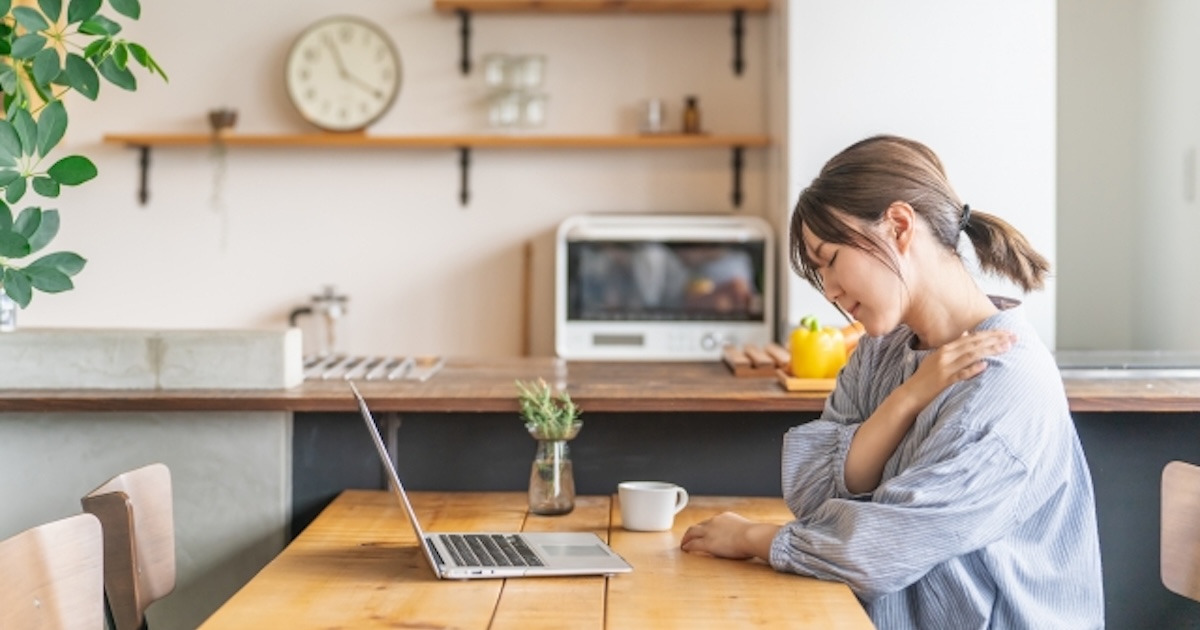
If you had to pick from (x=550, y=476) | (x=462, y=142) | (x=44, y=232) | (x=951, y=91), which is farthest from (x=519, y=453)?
(x=462, y=142)

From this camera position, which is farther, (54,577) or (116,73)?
(116,73)

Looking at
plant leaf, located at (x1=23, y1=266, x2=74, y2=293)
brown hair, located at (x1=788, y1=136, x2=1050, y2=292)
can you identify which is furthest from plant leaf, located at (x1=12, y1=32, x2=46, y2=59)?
brown hair, located at (x1=788, y1=136, x2=1050, y2=292)

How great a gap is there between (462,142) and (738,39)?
0.97 m

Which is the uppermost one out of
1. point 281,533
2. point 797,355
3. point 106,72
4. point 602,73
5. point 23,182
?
point 602,73

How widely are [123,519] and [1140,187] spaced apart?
3146 millimetres

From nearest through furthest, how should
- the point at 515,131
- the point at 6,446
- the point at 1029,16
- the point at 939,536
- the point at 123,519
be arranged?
the point at 939,536 < the point at 123,519 < the point at 6,446 < the point at 1029,16 < the point at 515,131

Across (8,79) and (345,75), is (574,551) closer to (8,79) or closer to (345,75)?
(8,79)

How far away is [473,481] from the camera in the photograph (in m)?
2.51

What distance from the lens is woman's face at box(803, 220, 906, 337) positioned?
1.67 m

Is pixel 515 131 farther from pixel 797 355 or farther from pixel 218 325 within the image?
pixel 797 355

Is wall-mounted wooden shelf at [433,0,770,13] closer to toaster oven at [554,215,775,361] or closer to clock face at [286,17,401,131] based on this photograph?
clock face at [286,17,401,131]

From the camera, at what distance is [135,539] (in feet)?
6.06

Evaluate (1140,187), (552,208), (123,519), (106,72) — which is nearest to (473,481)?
(123,519)

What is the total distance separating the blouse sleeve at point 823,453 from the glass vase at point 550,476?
16.9 inches
